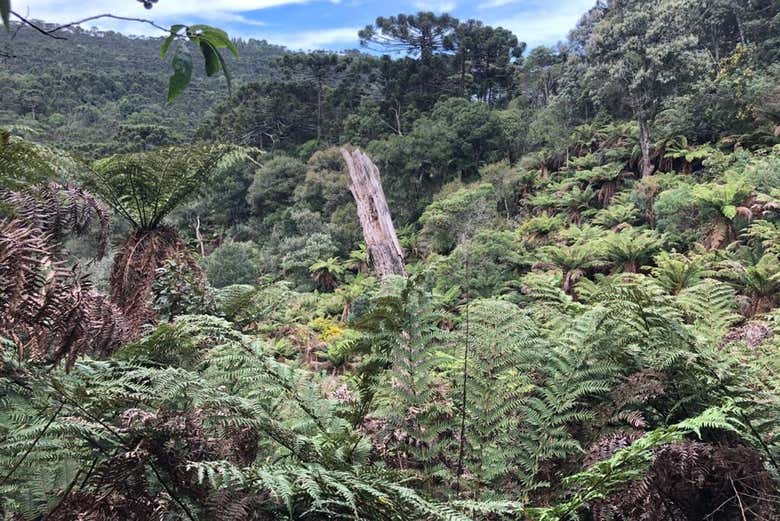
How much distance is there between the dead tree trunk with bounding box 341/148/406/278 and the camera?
252 inches

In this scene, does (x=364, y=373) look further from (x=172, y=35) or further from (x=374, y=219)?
(x=374, y=219)

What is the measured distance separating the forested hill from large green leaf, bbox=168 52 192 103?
23376mm

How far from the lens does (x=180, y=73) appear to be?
0.62 metres

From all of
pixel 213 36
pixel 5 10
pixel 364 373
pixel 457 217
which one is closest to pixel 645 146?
pixel 457 217

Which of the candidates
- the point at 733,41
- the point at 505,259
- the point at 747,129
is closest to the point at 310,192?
the point at 505,259

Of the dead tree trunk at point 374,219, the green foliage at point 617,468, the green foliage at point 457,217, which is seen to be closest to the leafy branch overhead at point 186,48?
the green foliage at point 617,468

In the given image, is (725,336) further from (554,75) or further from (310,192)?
(554,75)

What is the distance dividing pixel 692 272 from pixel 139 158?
6730 mm

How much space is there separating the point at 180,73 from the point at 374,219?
21.3ft

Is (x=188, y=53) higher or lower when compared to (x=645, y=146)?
lower

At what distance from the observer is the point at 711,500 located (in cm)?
127

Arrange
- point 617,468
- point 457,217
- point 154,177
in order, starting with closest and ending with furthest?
point 617,468
point 154,177
point 457,217

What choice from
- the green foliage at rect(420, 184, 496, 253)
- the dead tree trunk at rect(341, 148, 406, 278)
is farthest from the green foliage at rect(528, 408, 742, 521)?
the green foliage at rect(420, 184, 496, 253)

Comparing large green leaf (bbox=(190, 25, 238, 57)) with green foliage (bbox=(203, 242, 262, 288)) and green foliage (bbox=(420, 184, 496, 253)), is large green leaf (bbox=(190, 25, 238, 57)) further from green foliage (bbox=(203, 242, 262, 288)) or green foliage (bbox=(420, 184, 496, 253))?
green foliage (bbox=(203, 242, 262, 288))
